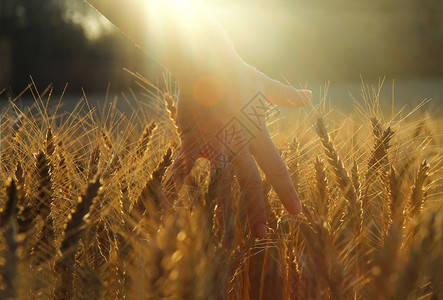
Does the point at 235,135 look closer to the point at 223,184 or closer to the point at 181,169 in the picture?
the point at 181,169

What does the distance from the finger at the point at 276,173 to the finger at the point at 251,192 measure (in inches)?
2.7

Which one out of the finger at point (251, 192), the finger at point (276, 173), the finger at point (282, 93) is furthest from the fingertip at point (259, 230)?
the finger at point (282, 93)

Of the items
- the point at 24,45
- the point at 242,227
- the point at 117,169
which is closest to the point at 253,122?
the point at 242,227

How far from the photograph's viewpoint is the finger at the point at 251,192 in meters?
0.84

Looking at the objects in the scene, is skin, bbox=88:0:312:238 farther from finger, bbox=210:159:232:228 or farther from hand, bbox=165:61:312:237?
finger, bbox=210:159:232:228

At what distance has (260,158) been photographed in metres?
0.99

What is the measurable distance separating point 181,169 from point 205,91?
23 cm

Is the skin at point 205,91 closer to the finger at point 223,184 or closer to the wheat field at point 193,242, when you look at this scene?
the wheat field at point 193,242

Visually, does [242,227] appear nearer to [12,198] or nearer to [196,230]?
[196,230]

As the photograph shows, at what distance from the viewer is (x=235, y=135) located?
3.11 ft

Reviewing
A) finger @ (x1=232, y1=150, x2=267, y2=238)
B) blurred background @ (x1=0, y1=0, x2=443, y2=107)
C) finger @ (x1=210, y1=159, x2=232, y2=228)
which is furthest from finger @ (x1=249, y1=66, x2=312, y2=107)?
blurred background @ (x1=0, y1=0, x2=443, y2=107)

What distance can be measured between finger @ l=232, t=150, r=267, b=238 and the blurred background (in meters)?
8.35

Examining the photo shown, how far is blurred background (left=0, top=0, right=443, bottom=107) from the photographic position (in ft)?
30.9

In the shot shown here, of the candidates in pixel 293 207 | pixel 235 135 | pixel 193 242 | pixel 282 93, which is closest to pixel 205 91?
pixel 235 135
